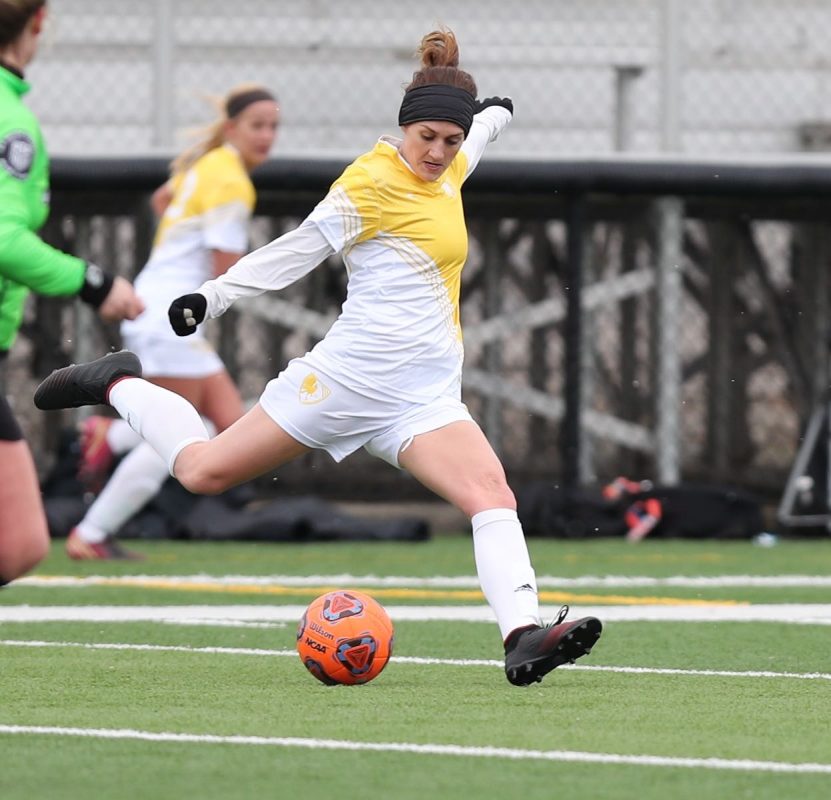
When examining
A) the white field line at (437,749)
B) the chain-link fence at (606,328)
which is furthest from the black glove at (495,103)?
the chain-link fence at (606,328)

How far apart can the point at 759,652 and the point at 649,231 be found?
25.1 feet

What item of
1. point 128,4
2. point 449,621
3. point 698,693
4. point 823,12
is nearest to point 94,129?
point 128,4

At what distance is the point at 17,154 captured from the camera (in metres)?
6.12

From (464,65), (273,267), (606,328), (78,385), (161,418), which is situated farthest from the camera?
(606,328)

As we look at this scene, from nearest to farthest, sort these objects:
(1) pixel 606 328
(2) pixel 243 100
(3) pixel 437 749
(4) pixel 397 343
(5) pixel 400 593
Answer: (3) pixel 437 749 < (4) pixel 397 343 < (5) pixel 400 593 < (2) pixel 243 100 < (1) pixel 606 328

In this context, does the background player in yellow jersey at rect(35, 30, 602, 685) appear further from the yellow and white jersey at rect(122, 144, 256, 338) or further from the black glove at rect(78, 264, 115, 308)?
the yellow and white jersey at rect(122, 144, 256, 338)

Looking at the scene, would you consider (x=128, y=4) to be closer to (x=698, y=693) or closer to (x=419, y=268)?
(x=419, y=268)

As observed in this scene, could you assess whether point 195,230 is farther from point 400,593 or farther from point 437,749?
point 437,749

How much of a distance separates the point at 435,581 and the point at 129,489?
167cm

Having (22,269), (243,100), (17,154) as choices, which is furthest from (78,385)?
(243,100)

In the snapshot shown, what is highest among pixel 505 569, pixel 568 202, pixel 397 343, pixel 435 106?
pixel 435 106

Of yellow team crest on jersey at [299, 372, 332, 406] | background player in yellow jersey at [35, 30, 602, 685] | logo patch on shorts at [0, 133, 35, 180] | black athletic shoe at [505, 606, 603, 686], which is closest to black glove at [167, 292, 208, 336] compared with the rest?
background player in yellow jersey at [35, 30, 602, 685]

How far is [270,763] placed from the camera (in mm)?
4402

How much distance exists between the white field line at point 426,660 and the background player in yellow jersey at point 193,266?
346 cm
